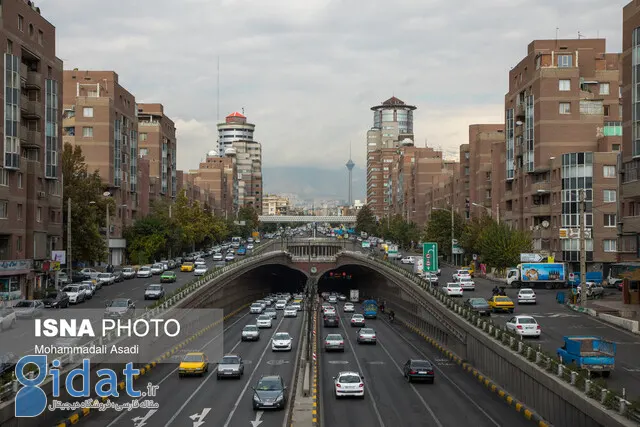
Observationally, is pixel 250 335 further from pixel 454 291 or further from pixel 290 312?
pixel 290 312

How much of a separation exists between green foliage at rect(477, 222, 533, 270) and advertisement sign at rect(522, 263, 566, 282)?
7.57 m

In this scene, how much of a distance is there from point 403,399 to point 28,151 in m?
50.5

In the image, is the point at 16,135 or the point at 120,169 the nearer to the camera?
the point at 16,135

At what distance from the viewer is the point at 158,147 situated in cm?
15012

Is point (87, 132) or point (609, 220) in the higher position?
point (87, 132)

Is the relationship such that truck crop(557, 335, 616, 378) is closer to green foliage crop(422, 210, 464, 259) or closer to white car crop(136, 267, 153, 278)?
white car crop(136, 267, 153, 278)

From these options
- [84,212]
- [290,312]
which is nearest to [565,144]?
[290,312]

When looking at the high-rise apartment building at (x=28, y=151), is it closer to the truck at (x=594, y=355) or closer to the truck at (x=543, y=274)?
the truck at (x=594, y=355)

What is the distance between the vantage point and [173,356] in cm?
5544

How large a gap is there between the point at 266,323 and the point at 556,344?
37465mm

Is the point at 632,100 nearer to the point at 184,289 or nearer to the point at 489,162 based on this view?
the point at 184,289

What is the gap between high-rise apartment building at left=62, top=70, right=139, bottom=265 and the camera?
113 metres

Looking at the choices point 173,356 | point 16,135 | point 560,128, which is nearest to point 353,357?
point 173,356

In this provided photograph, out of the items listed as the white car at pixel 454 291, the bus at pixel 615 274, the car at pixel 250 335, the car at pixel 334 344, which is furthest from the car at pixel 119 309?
the bus at pixel 615 274
